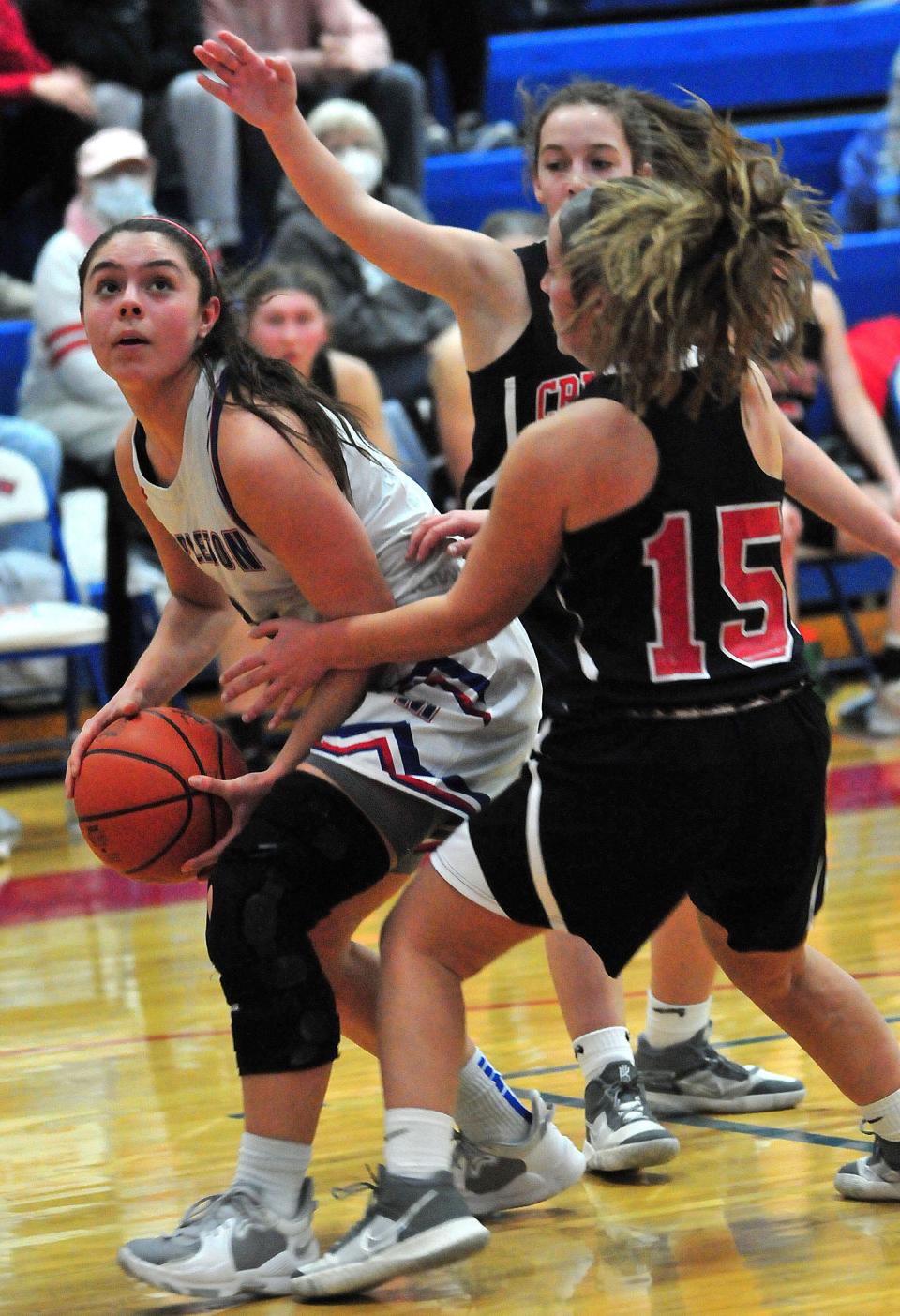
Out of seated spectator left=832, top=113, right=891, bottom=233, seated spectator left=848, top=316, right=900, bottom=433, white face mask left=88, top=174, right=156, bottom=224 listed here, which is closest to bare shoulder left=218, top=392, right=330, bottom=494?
white face mask left=88, top=174, right=156, bottom=224

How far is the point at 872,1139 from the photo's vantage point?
10.1ft

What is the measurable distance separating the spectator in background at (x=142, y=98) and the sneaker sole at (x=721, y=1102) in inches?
226

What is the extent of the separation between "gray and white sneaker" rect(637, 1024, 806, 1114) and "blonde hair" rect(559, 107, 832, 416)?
1442mm

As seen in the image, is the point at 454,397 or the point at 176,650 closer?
the point at 176,650

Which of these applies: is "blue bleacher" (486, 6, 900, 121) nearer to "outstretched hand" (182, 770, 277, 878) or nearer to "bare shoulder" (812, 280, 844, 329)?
"bare shoulder" (812, 280, 844, 329)

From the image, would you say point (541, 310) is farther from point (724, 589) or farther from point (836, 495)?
point (724, 589)

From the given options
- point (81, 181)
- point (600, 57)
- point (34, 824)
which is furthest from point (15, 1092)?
point (600, 57)

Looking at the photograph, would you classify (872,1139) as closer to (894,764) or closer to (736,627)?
(736,627)

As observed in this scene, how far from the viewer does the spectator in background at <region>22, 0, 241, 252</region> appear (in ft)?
27.8

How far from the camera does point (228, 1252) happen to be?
260cm

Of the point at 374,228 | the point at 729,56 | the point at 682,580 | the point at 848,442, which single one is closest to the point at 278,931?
the point at 682,580

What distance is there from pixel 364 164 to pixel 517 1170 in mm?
5731

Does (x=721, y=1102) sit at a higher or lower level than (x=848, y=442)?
higher

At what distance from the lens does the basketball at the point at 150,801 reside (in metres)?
2.81
